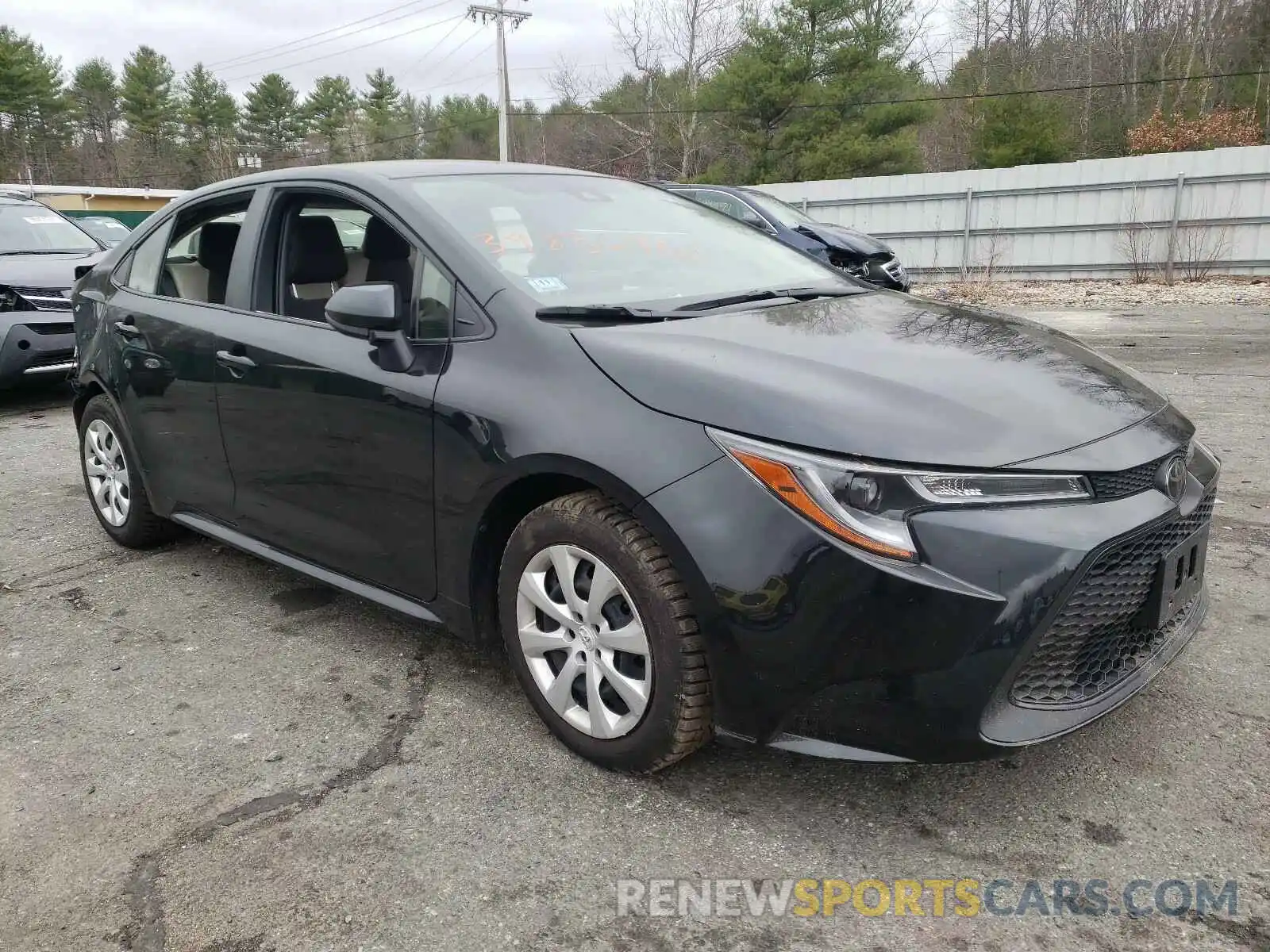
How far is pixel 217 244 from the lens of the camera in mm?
3734

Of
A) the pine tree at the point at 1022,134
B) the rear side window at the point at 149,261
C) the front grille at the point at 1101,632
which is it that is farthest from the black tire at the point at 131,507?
the pine tree at the point at 1022,134

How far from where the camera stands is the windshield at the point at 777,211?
37.8ft

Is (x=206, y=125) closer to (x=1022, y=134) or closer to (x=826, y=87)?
(x=826, y=87)

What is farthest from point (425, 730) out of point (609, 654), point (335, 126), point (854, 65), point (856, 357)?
point (335, 126)

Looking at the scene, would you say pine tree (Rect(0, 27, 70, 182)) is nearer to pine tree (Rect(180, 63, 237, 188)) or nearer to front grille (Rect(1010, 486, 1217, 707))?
pine tree (Rect(180, 63, 237, 188))

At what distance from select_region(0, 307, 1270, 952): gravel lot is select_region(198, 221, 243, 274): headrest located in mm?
1379

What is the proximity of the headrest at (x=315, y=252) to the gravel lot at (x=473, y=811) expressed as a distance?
49.7 inches

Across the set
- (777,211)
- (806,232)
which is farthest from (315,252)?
(777,211)

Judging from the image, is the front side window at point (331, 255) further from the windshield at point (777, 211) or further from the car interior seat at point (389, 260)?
the windshield at point (777, 211)

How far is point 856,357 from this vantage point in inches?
93.7

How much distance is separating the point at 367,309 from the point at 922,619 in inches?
65.6

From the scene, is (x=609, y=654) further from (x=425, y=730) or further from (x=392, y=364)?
(x=392, y=364)

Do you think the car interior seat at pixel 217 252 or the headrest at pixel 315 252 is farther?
the car interior seat at pixel 217 252

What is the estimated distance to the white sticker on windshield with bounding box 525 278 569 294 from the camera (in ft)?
8.82
